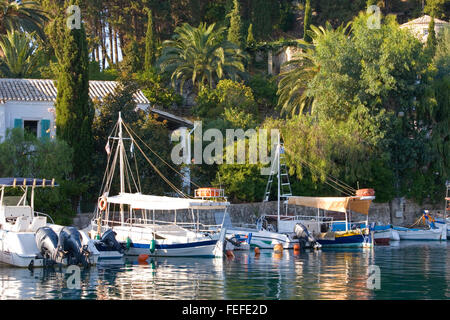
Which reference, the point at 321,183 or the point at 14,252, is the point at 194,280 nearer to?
the point at 14,252

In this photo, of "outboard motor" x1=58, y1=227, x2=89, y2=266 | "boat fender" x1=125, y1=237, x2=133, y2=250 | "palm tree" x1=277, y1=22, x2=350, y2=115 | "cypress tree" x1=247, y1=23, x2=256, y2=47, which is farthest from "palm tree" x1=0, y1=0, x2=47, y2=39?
"outboard motor" x1=58, y1=227, x2=89, y2=266

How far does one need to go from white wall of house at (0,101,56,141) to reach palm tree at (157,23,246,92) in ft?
51.2

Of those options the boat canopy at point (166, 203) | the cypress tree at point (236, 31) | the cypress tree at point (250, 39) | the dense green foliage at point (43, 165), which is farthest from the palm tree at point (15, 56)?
the boat canopy at point (166, 203)

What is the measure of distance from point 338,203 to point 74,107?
17318 millimetres

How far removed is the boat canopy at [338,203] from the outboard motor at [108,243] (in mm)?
15103

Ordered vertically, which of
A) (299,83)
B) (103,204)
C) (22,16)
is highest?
(22,16)

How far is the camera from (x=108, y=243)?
33906 millimetres

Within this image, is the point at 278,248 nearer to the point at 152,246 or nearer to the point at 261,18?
the point at 152,246

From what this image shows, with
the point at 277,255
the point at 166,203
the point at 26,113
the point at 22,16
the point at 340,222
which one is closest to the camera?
the point at 166,203

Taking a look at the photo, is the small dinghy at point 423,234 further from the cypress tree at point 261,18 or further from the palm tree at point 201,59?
the cypress tree at point 261,18

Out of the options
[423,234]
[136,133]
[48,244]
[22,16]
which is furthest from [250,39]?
[48,244]

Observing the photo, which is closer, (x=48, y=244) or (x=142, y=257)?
(x=48, y=244)

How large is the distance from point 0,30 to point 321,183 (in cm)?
3461

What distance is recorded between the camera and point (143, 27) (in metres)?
77.6
